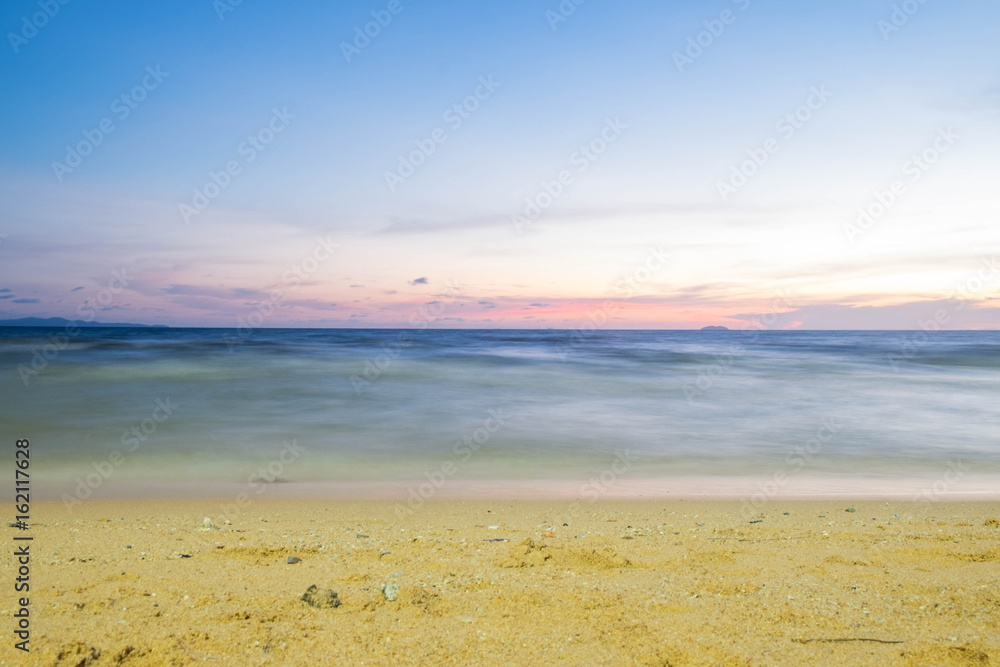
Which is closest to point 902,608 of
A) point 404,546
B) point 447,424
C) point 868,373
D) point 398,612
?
point 398,612

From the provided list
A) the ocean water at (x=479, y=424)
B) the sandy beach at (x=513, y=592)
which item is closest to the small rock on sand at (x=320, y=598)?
the sandy beach at (x=513, y=592)

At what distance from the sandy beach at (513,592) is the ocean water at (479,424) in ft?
9.87

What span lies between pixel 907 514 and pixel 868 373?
2363cm

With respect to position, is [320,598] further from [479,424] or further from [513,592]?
[479,424]

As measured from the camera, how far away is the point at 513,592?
3742mm

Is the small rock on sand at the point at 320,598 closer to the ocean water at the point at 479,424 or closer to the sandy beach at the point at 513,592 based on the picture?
the sandy beach at the point at 513,592

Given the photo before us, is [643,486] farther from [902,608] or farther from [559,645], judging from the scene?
[559,645]

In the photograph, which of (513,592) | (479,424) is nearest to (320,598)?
(513,592)

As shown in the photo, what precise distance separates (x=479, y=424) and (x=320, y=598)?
31.7 feet

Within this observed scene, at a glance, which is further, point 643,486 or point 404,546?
point 643,486

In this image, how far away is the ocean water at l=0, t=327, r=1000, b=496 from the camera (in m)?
8.93

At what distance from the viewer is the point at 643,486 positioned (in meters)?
7.87

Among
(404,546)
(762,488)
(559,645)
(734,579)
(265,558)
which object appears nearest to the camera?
(559,645)

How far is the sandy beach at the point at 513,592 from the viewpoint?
120 inches
